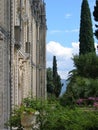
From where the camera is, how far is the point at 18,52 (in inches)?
1128

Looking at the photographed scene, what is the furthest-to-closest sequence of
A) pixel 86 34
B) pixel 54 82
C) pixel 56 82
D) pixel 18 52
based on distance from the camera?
pixel 56 82, pixel 54 82, pixel 86 34, pixel 18 52

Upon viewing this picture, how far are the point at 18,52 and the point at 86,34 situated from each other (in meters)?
25.7

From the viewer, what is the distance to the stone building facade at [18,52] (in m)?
21.3

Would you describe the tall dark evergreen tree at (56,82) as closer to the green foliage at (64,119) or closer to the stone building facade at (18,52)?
the stone building facade at (18,52)

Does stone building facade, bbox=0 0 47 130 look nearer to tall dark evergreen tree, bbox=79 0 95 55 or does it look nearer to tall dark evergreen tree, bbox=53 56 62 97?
tall dark evergreen tree, bbox=79 0 95 55

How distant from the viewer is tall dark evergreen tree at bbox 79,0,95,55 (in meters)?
53.4

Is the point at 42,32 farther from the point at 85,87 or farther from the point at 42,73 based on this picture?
the point at 85,87

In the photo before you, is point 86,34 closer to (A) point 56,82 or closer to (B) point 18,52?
(B) point 18,52

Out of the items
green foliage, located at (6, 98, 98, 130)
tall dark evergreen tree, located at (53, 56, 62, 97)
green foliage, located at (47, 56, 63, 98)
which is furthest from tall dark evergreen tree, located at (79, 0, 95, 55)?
green foliage, located at (6, 98, 98, 130)


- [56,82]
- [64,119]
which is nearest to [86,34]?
[56,82]

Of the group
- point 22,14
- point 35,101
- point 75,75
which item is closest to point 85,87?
point 75,75

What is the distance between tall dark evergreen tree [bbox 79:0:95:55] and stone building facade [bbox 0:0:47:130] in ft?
13.8

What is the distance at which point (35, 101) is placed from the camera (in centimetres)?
1642

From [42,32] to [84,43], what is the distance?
462 centimetres
